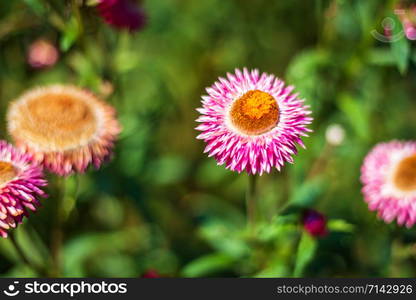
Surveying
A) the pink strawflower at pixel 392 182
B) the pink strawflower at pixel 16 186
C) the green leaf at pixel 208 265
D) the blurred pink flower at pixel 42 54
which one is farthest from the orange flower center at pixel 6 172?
the pink strawflower at pixel 392 182

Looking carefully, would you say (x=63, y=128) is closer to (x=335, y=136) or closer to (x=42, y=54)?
(x=42, y=54)

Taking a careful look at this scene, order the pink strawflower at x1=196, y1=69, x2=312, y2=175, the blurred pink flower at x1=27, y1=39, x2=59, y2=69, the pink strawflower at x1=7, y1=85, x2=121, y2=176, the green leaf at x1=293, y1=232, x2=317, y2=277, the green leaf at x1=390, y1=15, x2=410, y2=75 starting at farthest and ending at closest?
1. the blurred pink flower at x1=27, y1=39, x2=59, y2=69
2. the green leaf at x1=390, y1=15, x2=410, y2=75
3. the pink strawflower at x1=7, y1=85, x2=121, y2=176
4. the green leaf at x1=293, y1=232, x2=317, y2=277
5. the pink strawflower at x1=196, y1=69, x2=312, y2=175

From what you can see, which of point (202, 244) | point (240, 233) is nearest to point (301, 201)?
point (240, 233)

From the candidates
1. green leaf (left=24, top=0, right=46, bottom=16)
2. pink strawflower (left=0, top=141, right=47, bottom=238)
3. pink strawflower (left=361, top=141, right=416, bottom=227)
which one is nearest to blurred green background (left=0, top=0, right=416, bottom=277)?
green leaf (left=24, top=0, right=46, bottom=16)

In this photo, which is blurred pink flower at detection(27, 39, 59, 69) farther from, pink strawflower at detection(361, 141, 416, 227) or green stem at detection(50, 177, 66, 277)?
pink strawflower at detection(361, 141, 416, 227)

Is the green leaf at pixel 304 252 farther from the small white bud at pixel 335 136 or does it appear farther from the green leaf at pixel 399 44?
the green leaf at pixel 399 44

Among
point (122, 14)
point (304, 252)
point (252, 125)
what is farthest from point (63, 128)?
point (304, 252)

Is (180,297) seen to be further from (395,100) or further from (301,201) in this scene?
(395,100)
